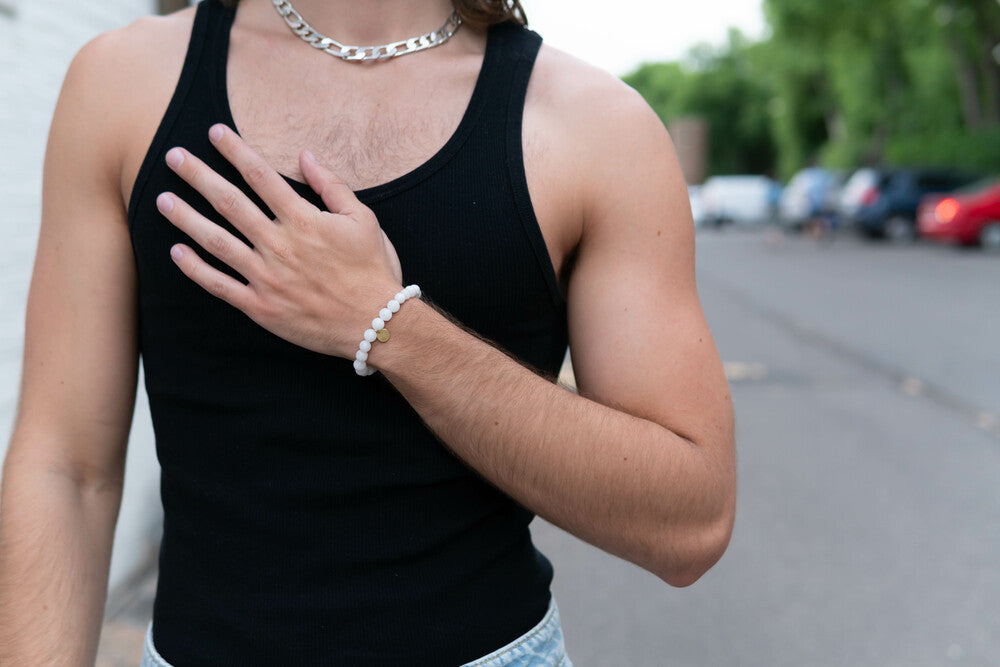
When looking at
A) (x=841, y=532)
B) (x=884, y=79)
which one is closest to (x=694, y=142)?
(x=884, y=79)

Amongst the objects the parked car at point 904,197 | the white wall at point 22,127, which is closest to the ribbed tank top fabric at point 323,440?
the white wall at point 22,127

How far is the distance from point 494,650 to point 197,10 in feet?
3.24

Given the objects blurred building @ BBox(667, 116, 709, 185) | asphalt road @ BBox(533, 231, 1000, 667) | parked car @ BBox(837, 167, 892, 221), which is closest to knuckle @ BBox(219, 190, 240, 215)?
asphalt road @ BBox(533, 231, 1000, 667)

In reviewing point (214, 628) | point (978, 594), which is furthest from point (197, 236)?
point (978, 594)

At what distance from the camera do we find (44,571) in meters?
1.32

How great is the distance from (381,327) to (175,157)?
33 centimetres

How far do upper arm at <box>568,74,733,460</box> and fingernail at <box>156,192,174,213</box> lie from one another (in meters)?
0.53

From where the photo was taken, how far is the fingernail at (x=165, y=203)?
1.27m

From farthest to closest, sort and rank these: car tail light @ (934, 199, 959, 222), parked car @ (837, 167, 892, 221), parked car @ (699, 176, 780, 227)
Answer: parked car @ (699, 176, 780, 227)
parked car @ (837, 167, 892, 221)
car tail light @ (934, 199, 959, 222)

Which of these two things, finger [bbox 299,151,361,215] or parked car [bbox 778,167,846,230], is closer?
finger [bbox 299,151,361,215]

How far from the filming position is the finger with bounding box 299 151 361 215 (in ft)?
4.21

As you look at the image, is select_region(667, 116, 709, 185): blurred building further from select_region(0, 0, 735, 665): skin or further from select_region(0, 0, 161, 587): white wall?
select_region(0, 0, 735, 665): skin

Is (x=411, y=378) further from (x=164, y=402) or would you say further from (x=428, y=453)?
(x=164, y=402)

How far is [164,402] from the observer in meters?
1.39
